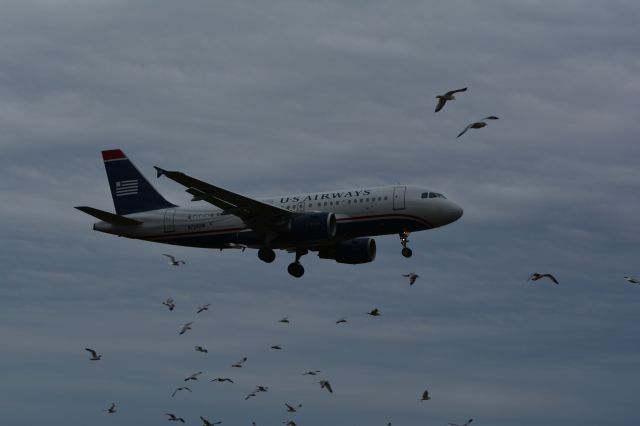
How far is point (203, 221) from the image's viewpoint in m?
65.2

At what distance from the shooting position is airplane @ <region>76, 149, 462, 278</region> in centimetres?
5897

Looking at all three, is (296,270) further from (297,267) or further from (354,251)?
(354,251)

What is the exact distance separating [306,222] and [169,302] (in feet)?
37.4

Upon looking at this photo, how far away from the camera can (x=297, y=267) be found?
217 feet

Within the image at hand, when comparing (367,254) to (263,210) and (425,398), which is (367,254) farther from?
(425,398)

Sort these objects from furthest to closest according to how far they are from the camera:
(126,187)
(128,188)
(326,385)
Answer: (126,187), (128,188), (326,385)

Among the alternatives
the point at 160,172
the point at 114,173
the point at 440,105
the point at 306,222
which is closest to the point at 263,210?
the point at 306,222

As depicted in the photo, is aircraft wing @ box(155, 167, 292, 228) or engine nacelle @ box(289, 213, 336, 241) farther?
engine nacelle @ box(289, 213, 336, 241)

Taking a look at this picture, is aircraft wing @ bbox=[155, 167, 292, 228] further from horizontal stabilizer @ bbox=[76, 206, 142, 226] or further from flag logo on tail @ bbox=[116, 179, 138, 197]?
flag logo on tail @ bbox=[116, 179, 138, 197]

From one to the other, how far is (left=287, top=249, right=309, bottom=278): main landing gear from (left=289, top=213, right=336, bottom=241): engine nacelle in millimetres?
5345

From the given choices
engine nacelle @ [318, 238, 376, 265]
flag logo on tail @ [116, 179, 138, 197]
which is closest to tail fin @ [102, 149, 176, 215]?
flag logo on tail @ [116, 179, 138, 197]

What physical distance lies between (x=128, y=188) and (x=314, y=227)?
18061mm

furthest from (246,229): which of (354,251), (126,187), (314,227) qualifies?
(126,187)

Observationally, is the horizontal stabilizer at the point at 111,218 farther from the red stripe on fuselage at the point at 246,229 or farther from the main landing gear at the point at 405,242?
the main landing gear at the point at 405,242
